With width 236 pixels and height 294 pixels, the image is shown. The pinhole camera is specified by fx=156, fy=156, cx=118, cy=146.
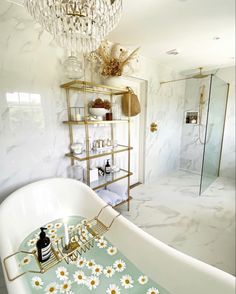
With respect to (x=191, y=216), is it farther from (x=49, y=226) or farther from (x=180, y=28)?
(x=180, y=28)

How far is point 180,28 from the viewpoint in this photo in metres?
1.72

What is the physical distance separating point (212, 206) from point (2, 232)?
2565 millimetres

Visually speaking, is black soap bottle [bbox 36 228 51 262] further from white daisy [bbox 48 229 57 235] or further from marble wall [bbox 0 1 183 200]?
marble wall [bbox 0 1 183 200]

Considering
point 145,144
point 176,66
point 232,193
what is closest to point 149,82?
point 176,66

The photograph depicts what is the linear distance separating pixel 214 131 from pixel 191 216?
1.72 m

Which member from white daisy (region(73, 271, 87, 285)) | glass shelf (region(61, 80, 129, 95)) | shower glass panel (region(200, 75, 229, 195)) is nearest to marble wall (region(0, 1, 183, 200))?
glass shelf (region(61, 80, 129, 95))

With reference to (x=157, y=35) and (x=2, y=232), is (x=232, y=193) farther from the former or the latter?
(x=2, y=232)

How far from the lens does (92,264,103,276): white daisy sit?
37.4 inches

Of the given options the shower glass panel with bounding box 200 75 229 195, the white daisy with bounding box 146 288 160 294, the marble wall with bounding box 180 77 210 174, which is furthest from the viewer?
the marble wall with bounding box 180 77 210 174

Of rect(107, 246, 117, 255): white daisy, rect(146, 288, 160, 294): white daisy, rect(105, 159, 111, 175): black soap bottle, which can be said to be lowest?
rect(146, 288, 160, 294): white daisy

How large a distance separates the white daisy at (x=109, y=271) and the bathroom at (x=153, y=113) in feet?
3.08

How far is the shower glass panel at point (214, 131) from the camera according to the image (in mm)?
2713

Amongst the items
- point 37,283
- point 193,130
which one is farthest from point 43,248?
point 193,130

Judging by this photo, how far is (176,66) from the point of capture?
308cm
